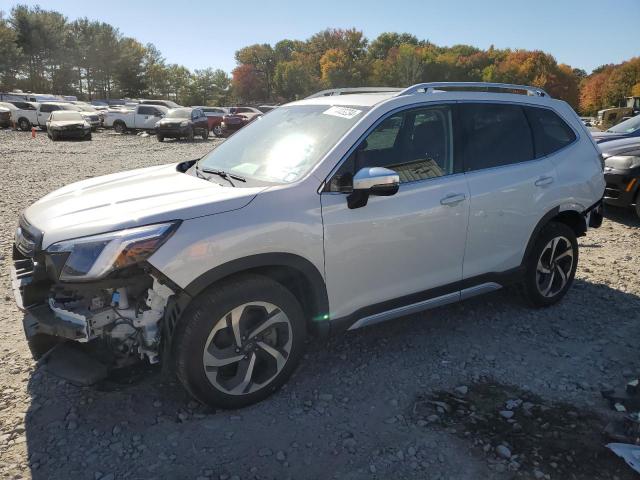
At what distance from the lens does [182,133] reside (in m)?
23.8

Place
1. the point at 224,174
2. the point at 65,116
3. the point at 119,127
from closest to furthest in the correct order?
the point at 224,174
the point at 65,116
the point at 119,127

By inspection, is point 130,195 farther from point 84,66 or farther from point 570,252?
point 84,66

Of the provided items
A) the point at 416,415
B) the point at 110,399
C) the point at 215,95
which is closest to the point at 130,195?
the point at 110,399

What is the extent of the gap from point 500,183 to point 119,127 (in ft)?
93.9

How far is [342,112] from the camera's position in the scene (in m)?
3.62

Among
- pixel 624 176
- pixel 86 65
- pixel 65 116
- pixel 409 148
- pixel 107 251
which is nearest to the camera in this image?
pixel 107 251

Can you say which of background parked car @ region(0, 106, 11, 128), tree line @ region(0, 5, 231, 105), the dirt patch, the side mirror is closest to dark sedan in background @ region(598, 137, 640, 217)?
the dirt patch

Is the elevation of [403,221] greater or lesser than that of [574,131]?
lesser

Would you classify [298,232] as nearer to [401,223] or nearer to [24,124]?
[401,223]

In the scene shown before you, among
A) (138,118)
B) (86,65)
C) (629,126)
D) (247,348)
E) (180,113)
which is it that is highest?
(86,65)

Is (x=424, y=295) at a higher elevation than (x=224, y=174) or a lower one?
lower

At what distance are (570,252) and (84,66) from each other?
265 feet

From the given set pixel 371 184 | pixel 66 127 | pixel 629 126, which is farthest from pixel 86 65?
pixel 371 184

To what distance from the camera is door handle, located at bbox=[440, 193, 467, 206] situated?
3.60 meters
